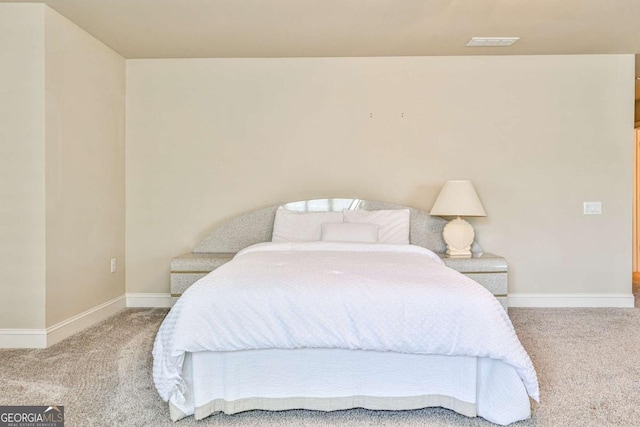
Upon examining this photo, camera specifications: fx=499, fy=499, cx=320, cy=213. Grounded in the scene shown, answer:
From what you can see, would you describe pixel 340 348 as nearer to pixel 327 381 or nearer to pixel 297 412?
pixel 327 381

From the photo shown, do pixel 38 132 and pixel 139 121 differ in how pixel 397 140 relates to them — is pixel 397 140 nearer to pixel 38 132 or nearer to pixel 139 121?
pixel 139 121

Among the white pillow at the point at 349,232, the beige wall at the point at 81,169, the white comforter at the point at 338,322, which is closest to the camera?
the white comforter at the point at 338,322

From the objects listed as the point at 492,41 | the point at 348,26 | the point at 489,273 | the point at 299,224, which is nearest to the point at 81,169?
the point at 299,224

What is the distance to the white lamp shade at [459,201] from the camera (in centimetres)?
427

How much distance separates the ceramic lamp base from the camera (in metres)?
4.31

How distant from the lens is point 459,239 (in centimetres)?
431

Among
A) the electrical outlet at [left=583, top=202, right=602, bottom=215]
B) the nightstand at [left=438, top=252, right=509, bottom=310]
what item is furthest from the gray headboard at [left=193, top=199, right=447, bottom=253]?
the electrical outlet at [left=583, top=202, right=602, bottom=215]

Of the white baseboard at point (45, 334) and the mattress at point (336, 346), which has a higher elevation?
the mattress at point (336, 346)

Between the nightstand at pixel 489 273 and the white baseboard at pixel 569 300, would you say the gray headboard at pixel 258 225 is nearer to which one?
the nightstand at pixel 489 273

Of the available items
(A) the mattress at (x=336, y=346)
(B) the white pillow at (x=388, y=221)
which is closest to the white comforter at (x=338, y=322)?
(A) the mattress at (x=336, y=346)

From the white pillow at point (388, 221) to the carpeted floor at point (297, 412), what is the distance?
1.19 m

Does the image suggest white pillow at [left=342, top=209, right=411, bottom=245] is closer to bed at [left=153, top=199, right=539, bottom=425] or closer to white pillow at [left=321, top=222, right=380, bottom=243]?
white pillow at [left=321, top=222, right=380, bottom=243]

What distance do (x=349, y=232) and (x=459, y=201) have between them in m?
1.00

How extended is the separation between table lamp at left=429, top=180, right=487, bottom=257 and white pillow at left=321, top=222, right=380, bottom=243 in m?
0.65
